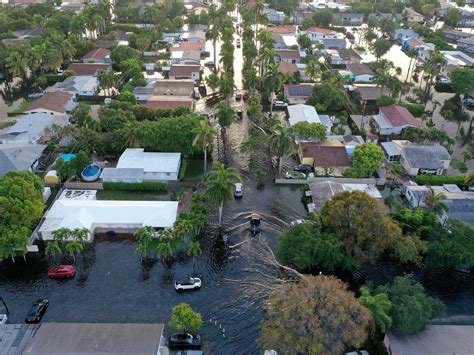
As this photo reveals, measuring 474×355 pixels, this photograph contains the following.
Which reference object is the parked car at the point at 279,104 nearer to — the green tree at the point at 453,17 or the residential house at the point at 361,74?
the residential house at the point at 361,74

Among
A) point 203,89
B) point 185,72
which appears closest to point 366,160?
point 203,89

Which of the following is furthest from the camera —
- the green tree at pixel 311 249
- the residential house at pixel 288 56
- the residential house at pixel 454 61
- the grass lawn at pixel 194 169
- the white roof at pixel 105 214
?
the residential house at pixel 288 56

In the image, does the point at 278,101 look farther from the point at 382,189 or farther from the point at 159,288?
the point at 159,288

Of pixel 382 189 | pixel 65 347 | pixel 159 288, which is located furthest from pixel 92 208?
pixel 382 189

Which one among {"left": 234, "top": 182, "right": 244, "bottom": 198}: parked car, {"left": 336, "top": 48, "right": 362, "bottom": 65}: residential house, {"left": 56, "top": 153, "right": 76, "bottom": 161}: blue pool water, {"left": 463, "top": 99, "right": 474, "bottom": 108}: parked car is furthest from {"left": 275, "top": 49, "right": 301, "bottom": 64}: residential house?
{"left": 56, "top": 153, "right": 76, "bottom": 161}: blue pool water

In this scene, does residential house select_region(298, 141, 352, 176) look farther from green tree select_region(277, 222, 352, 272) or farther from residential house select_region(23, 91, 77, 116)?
residential house select_region(23, 91, 77, 116)

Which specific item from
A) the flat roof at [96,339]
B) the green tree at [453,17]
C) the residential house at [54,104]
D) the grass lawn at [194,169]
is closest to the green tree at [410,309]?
the flat roof at [96,339]
